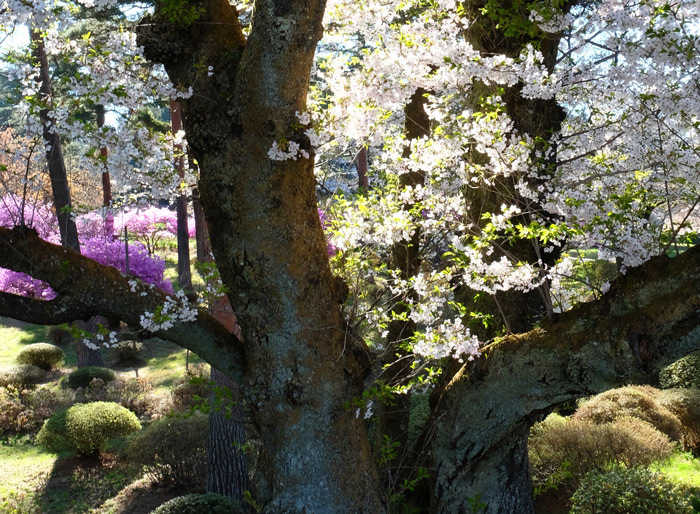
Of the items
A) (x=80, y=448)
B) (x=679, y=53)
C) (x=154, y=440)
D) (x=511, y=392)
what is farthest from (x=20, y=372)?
(x=679, y=53)

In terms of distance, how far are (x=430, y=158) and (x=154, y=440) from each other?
705 cm

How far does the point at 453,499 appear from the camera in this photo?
5410 millimetres

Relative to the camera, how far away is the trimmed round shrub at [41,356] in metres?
17.3

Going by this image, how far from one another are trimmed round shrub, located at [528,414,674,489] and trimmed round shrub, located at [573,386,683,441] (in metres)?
1.00

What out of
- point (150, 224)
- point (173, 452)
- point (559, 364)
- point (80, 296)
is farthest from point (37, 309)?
point (150, 224)

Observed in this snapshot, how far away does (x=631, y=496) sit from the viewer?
261 inches

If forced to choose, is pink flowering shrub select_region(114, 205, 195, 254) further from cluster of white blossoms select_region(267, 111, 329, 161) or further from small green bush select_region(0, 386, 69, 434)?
cluster of white blossoms select_region(267, 111, 329, 161)

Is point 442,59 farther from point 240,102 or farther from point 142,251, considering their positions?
point 142,251

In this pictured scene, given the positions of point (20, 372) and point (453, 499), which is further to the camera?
point (20, 372)

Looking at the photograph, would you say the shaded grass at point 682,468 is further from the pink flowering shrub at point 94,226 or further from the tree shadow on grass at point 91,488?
the pink flowering shrub at point 94,226

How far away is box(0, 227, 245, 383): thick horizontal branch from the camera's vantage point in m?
4.32

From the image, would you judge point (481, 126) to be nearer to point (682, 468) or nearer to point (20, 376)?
point (682, 468)

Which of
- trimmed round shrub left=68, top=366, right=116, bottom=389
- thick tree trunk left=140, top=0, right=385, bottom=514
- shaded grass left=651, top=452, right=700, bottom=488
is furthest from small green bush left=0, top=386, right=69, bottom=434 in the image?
shaded grass left=651, top=452, right=700, bottom=488

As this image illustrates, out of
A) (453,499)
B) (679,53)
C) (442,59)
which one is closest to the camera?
(679,53)
